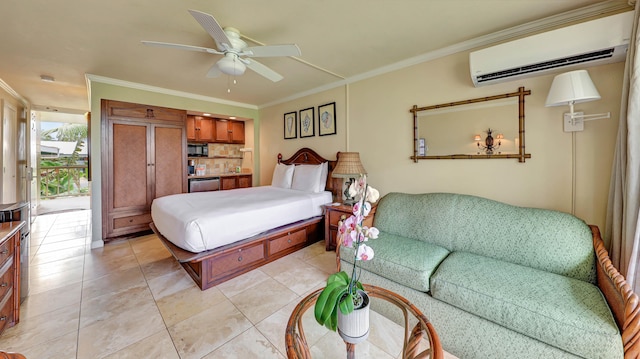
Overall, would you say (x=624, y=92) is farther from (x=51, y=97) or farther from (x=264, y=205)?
(x=51, y=97)

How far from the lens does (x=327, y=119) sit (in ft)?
12.8

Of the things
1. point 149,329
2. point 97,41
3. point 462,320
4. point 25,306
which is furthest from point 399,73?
point 25,306

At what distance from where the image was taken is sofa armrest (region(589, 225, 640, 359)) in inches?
40.9

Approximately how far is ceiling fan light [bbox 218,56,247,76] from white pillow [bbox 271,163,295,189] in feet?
7.02

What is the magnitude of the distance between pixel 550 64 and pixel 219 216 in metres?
3.18

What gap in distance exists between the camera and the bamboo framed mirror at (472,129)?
88.7 inches

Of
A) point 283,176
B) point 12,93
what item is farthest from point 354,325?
point 12,93

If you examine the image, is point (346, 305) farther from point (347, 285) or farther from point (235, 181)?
point (235, 181)

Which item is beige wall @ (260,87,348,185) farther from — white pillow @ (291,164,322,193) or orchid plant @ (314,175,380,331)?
orchid plant @ (314,175,380,331)

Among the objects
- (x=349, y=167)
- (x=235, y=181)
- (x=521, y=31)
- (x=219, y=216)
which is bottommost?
(x=219, y=216)

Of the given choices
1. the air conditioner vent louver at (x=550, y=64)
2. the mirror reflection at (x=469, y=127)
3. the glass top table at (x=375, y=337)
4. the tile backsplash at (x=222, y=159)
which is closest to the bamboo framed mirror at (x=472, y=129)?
the mirror reflection at (x=469, y=127)

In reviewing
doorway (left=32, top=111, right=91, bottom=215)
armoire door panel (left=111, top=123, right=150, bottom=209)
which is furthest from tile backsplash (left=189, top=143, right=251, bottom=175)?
doorway (left=32, top=111, right=91, bottom=215)

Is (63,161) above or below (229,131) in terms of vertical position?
below

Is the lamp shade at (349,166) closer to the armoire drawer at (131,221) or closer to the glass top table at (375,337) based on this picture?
the glass top table at (375,337)
